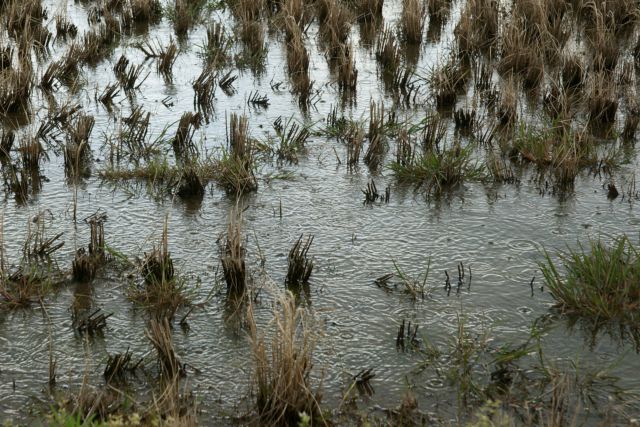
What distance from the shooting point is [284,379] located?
3422 millimetres

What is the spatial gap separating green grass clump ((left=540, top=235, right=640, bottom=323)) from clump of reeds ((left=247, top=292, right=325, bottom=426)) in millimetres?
1479

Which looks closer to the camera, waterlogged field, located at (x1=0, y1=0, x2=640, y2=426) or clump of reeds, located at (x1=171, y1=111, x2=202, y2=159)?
waterlogged field, located at (x1=0, y1=0, x2=640, y2=426)

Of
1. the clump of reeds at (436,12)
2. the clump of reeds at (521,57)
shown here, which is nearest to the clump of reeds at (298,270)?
the clump of reeds at (521,57)

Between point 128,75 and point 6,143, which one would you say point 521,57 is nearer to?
point 128,75

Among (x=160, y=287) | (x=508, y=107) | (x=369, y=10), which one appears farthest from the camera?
(x=369, y=10)

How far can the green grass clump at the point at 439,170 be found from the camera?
608 centimetres

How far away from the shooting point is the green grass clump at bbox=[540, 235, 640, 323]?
4289 mm

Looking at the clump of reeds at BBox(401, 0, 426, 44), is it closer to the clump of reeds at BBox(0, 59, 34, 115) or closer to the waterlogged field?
Answer: the waterlogged field

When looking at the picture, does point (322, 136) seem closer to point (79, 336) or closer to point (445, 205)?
point (445, 205)

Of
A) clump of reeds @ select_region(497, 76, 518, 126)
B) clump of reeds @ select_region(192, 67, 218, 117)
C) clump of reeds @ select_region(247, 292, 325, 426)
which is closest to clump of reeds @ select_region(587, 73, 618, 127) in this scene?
clump of reeds @ select_region(497, 76, 518, 126)

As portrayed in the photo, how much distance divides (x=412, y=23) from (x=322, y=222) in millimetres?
4553

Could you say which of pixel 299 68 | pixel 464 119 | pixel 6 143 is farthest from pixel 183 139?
pixel 464 119

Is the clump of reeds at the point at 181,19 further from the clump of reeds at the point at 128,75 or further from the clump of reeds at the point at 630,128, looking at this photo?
the clump of reeds at the point at 630,128

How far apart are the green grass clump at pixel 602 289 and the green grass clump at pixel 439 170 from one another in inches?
67.3
